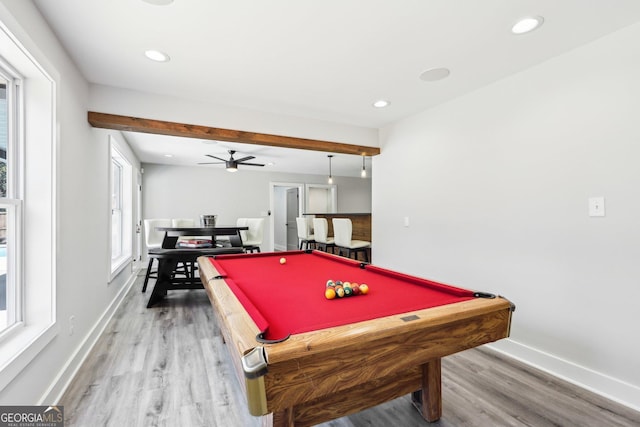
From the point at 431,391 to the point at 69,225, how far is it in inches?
101

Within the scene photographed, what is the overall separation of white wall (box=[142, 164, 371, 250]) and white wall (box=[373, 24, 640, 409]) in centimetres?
493

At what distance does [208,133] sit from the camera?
3.00 metres

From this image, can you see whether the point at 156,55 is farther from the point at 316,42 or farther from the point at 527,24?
the point at 527,24

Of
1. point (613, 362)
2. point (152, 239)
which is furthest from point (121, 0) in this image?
point (152, 239)

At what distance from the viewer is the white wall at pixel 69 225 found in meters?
1.50

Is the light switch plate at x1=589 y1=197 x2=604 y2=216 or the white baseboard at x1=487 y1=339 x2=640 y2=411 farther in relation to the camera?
the light switch plate at x1=589 y1=197 x2=604 y2=216

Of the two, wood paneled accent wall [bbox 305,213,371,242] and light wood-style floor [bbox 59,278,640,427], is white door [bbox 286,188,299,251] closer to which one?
wood paneled accent wall [bbox 305,213,371,242]

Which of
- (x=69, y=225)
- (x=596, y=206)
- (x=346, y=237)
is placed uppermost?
(x=596, y=206)

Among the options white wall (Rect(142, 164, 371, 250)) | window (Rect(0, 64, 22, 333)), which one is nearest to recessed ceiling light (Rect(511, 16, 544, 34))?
window (Rect(0, 64, 22, 333))

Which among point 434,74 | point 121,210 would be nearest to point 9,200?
point 434,74

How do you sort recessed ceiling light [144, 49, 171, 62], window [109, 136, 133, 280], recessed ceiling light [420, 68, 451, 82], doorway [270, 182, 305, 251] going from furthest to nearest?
doorway [270, 182, 305, 251]
window [109, 136, 133, 280]
recessed ceiling light [420, 68, 451, 82]
recessed ceiling light [144, 49, 171, 62]

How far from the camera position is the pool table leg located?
1.58 m

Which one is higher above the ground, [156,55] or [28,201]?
[156,55]

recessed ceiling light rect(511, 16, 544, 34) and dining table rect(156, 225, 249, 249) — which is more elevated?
recessed ceiling light rect(511, 16, 544, 34)
